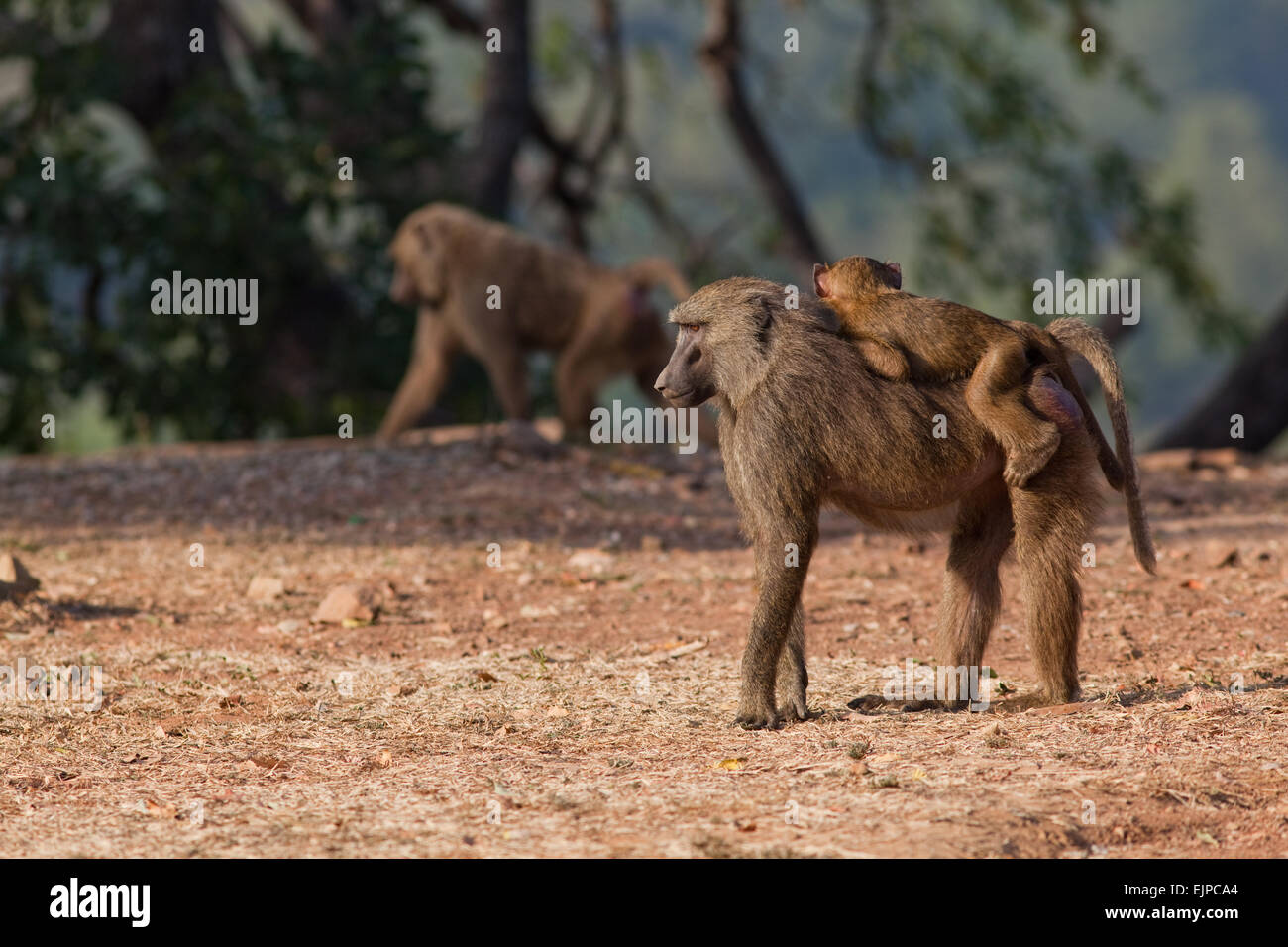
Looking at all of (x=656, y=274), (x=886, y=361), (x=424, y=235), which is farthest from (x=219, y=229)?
(x=886, y=361)

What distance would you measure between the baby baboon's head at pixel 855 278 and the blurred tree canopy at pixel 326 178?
6.89m

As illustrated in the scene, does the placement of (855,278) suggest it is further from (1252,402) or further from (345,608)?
Result: (1252,402)

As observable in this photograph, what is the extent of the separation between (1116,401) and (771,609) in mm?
1246

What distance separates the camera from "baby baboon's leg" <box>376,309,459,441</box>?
34.9 feet

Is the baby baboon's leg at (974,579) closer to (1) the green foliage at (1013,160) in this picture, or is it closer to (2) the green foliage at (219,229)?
(2) the green foliage at (219,229)

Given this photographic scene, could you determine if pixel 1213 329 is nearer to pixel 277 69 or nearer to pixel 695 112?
pixel 695 112

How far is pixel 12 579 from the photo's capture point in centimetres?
647

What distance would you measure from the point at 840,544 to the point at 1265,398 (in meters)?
6.40

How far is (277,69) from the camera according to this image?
13.2 metres

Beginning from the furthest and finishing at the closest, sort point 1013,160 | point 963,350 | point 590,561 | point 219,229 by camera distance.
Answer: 1. point 1013,160
2. point 219,229
3. point 590,561
4. point 963,350

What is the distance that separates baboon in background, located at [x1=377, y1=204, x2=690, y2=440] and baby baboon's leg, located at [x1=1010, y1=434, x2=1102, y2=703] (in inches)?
226

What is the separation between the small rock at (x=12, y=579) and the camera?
6447 mm

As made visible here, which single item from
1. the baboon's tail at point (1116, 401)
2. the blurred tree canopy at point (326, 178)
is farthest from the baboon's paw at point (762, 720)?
the blurred tree canopy at point (326, 178)

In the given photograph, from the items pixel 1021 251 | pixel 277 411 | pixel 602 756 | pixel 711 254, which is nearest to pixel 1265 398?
pixel 1021 251
